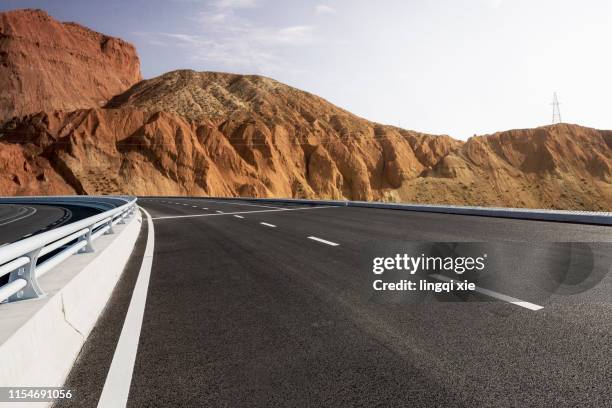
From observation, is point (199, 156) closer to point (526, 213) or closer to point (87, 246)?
point (526, 213)

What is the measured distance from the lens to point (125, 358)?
3.84m

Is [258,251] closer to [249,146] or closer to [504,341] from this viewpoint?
[504,341]

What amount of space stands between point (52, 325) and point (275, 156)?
272 ft

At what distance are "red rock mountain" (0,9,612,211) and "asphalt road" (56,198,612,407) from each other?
238 feet

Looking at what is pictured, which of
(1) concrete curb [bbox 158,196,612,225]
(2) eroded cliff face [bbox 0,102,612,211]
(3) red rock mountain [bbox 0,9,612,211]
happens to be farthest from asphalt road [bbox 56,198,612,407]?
(3) red rock mountain [bbox 0,9,612,211]

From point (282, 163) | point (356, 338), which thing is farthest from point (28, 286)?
point (282, 163)

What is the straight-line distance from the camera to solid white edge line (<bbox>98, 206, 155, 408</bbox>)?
3.10 meters

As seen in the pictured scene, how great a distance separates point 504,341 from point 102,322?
4.04 meters

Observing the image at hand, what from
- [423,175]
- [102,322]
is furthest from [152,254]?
[423,175]

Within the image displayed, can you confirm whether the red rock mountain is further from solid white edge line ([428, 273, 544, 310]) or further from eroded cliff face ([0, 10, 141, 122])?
solid white edge line ([428, 273, 544, 310])

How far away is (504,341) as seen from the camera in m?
3.92

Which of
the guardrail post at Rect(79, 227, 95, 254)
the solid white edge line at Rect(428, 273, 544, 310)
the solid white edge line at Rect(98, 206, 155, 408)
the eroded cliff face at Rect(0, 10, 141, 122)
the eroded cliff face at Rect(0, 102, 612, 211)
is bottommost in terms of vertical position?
the solid white edge line at Rect(98, 206, 155, 408)

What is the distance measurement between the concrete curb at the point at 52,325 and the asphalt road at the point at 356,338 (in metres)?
0.16

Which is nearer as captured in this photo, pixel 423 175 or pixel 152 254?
pixel 152 254
